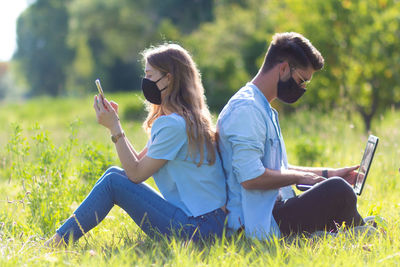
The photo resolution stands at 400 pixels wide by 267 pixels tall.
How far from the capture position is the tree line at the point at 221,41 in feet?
35.0

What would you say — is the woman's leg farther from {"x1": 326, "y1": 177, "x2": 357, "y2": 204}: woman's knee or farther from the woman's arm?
the woman's arm

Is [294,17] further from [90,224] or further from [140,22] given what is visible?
[140,22]

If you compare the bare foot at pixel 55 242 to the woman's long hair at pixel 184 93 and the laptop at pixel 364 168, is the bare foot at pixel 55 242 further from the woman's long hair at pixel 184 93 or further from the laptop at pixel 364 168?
the laptop at pixel 364 168

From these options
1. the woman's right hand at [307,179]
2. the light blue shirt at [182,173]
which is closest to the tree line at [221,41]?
the light blue shirt at [182,173]

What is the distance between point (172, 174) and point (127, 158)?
0.29 meters

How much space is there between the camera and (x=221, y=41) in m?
23.7

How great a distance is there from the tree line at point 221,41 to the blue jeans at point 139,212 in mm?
1034

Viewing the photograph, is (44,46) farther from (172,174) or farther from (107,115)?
(172,174)

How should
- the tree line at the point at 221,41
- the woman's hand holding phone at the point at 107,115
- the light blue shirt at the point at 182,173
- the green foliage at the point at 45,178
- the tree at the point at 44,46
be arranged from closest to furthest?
1. the light blue shirt at the point at 182,173
2. the woman's hand holding phone at the point at 107,115
3. the green foliage at the point at 45,178
4. the tree line at the point at 221,41
5. the tree at the point at 44,46

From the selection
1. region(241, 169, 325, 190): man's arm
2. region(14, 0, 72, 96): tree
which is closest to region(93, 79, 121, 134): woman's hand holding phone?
region(241, 169, 325, 190): man's arm

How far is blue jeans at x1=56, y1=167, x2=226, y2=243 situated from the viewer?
3223 mm

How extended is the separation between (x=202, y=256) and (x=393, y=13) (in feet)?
27.8

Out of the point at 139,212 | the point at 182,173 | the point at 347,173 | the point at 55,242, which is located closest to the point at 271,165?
the point at 182,173

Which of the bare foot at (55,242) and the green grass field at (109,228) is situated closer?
the green grass field at (109,228)
